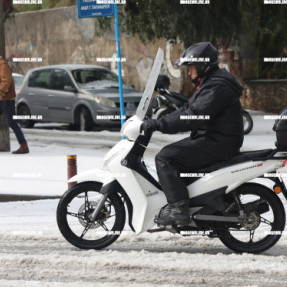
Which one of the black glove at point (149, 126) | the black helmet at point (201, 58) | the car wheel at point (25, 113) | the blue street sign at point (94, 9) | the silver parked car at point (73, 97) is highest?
the blue street sign at point (94, 9)

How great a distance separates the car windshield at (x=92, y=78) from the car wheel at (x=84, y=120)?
617 mm

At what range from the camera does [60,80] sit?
20625 millimetres

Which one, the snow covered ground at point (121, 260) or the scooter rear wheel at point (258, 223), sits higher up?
the scooter rear wheel at point (258, 223)

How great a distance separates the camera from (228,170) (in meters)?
7.16

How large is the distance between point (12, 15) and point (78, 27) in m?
2.88

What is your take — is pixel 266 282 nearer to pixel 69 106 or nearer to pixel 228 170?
pixel 228 170

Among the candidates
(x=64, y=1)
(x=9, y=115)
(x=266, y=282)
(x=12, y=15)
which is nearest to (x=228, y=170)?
(x=266, y=282)

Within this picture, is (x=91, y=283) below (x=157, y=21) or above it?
below

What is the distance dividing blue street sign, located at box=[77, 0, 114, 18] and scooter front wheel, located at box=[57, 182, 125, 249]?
259 inches

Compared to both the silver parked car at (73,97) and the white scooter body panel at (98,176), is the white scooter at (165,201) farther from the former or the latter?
the silver parked car at (73,97)

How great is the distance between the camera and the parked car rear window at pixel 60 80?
67.1 ft

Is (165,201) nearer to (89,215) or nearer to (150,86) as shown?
(89,215)

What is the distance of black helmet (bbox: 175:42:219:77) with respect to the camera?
7176 mm

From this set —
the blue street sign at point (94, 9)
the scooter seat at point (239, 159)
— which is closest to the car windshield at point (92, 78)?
the blue street sign at point (94, 9)
